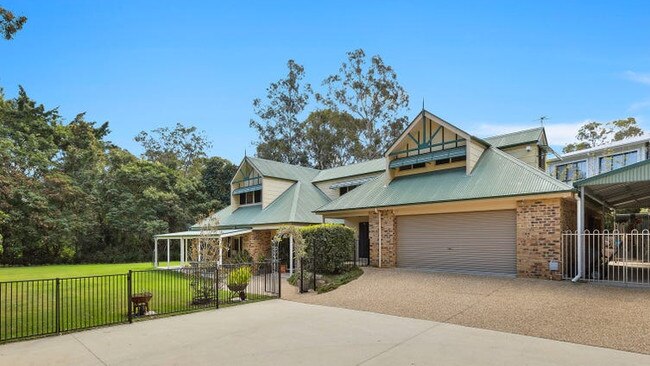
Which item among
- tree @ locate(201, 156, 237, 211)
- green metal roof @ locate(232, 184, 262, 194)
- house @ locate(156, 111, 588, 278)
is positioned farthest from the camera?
tree @ locate(201, 156, 237, 211)

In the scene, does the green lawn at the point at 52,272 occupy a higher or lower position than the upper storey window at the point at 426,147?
lower

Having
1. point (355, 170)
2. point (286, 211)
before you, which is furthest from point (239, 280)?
point (355, 170)

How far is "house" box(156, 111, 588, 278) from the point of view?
13.6m

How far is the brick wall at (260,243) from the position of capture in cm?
2383

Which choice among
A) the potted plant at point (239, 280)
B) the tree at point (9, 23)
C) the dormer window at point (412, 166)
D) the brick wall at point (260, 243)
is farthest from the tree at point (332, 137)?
the tree at point (9, 23)

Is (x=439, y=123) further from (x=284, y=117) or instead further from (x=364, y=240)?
(x=284, y=117)

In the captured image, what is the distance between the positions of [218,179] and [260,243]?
15922 mm

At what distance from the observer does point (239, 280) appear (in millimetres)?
13695

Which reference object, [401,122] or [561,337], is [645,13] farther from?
[401,122]

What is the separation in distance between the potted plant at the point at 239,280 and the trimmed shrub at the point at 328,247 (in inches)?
113

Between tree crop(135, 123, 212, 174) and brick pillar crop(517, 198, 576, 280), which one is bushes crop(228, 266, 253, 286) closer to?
brick pillar crop(517, 198, 576, 280)

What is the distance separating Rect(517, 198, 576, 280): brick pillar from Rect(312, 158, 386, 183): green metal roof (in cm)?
1080

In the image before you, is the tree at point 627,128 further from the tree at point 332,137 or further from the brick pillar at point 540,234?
the brick pillar at point 540,234

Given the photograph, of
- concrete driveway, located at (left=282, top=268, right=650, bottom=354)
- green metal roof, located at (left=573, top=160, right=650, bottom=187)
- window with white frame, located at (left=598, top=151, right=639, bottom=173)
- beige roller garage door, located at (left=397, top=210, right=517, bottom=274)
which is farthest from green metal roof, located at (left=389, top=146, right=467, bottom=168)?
window with white frame, located at (left=598, top=151, right=639, bottom=173)
